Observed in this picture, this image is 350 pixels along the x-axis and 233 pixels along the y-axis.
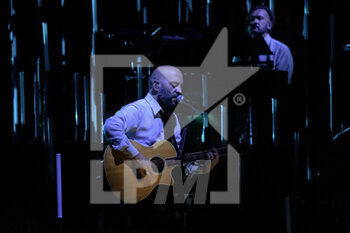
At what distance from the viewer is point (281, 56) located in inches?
117

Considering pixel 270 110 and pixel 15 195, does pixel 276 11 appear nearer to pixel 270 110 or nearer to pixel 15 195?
pixel 270 110

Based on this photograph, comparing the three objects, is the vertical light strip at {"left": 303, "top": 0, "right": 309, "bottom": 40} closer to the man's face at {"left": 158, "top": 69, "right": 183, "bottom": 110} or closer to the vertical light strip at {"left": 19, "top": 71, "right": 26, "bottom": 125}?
the man's face at {"left": 158, "top": 69, "right": 183, "bottom": 110}

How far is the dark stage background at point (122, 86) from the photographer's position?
2768 millimetres

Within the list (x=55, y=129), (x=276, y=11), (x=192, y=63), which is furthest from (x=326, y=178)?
(x=55, y=129)

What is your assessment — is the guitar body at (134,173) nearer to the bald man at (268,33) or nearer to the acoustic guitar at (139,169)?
the acoustic guitar at (139,169)

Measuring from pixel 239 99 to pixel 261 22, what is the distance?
2.41ft

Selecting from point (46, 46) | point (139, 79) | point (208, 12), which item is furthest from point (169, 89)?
point (46, 46)

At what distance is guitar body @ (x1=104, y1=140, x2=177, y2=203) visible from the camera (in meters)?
2.38

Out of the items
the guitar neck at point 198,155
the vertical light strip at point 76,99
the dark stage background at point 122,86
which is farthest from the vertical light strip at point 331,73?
the vertical light strip at point 76,99

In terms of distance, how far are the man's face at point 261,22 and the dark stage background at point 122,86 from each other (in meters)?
0.09

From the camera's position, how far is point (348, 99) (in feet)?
10.0

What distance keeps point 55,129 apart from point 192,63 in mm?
1151

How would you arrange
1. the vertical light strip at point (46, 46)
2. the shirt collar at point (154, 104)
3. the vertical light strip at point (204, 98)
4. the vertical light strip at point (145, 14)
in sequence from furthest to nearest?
the vertical light strip at point (145, 14)
the vertical light strip at point (46, 46)
the vertical light strip at point (204, 98)
the shirt collar at point (154, 104)

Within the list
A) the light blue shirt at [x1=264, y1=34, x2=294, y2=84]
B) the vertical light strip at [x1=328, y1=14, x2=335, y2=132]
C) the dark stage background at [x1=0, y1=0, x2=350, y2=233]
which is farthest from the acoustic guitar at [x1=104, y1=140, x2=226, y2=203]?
the vertical light strip at [x1=328, y1=14, x2=335, y2=132]
